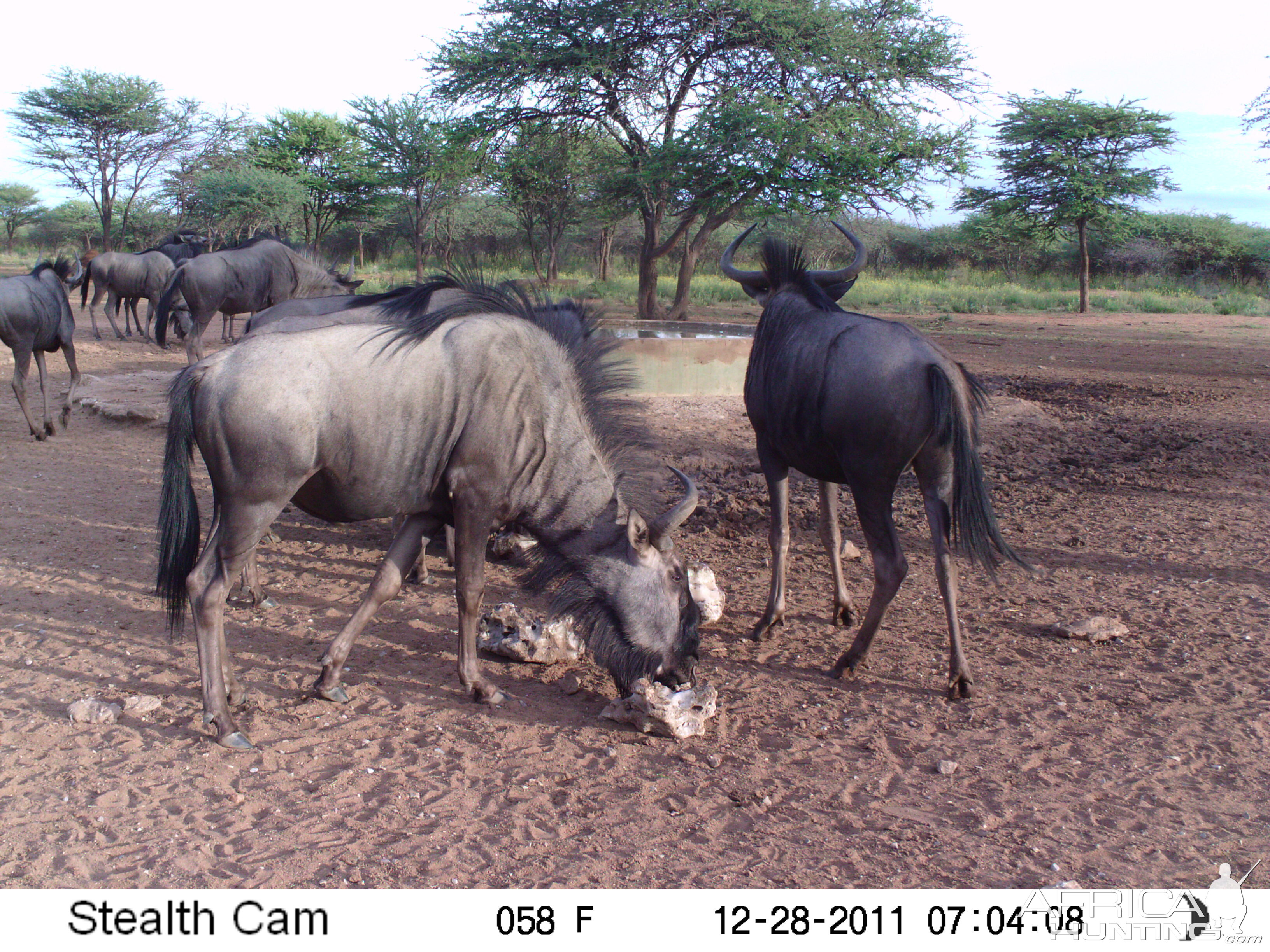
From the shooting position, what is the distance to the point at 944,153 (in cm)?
1714

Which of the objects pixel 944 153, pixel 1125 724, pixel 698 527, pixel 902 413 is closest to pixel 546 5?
pixel 944 153

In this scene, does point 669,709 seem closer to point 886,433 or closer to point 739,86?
point 886,433

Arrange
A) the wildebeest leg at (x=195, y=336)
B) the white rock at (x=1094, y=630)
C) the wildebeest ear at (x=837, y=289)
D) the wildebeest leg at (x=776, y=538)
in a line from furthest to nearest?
1. the wildebeest leg at (x=195, y=336)
2. the wildebeest ear at (x=837, y=289)
3. the wildebeest leg at (x=776, y=538)
4. the white rock at (x=1094, y=630)

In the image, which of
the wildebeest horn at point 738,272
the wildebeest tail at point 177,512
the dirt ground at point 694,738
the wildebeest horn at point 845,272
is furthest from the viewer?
the wildebeest horn at point 738,272

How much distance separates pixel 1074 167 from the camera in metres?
25.9

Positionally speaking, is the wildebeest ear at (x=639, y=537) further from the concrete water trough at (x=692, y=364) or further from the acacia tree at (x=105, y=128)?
the acacia tree at (x=105, y=128)

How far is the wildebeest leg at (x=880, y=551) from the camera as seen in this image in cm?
423

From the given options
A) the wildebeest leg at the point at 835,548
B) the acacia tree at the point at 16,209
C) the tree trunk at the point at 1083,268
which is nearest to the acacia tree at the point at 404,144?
the tree trunk at the point at 1083,268

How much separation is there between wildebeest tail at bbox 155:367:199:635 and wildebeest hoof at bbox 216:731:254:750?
613mm

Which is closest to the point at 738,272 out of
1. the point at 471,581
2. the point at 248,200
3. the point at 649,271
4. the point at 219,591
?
the point at 471,581

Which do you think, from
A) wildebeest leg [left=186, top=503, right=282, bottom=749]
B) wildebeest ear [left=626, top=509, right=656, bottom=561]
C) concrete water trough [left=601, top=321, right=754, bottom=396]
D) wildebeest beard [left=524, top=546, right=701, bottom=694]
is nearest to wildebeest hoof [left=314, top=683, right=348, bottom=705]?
wildebeest leg [left=186, top=503, right=282, bottom=749]

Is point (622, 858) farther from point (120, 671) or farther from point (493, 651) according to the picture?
point (120, 671)

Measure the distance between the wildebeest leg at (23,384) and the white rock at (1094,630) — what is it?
9262mm

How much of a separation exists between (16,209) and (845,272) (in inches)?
2215
